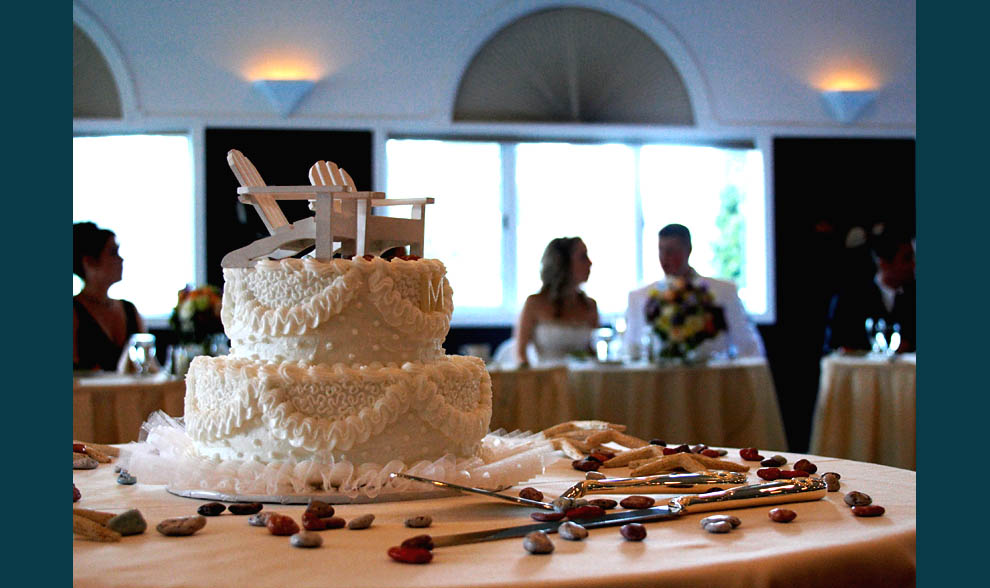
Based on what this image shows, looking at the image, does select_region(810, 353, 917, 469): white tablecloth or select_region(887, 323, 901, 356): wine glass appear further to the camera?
select_region(887, 323, 901, 356): wine glass

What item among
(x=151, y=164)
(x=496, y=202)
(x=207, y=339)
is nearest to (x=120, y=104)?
(x=151, y=164)

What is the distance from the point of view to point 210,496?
5.70 feet

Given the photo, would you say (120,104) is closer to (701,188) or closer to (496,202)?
(496,202)

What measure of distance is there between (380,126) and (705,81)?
308cm

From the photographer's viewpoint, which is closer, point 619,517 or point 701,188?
point 619,517

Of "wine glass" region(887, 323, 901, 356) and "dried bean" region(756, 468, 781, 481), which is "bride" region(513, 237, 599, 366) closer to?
"wine glass" region(887, 323, 901, 356)

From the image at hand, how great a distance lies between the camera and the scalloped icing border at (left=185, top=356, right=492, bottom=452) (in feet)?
5.85

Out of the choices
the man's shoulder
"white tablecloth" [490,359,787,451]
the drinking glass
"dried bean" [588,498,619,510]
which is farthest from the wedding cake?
the man's shoulder

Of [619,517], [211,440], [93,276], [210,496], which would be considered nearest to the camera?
[619,517]

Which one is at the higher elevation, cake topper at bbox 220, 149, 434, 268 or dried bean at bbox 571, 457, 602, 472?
cake topper at bbox 220, 149, 434, 268

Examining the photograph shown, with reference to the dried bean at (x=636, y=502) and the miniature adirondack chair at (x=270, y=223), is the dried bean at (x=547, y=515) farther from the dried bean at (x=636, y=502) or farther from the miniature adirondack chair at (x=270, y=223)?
the miniature adirondack chair at (x=270, y=223)

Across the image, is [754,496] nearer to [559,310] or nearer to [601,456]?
[601,456]

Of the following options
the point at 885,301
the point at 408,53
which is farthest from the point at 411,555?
the point at 408,53

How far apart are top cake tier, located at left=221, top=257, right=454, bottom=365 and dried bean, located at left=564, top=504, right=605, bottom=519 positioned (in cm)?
54
